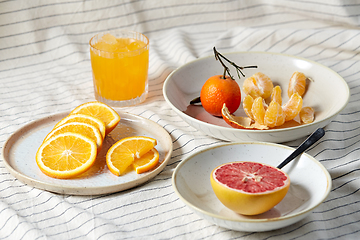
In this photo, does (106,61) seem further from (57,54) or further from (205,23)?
(205,23)

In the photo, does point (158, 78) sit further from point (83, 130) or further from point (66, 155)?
point (66, 155)

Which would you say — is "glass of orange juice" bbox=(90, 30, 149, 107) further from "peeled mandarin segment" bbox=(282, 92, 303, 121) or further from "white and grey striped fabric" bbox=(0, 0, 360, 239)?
"peeled mandarin segment" bbox=(282, 92, 303, 121)

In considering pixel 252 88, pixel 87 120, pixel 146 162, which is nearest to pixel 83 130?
pixel 87 120

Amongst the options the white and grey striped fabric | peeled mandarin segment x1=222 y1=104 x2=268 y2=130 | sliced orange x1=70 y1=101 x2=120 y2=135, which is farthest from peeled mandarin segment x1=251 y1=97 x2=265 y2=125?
sliced orange x1=70 y1=101 x2=120 y2=135

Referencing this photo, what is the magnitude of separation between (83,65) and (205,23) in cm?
69

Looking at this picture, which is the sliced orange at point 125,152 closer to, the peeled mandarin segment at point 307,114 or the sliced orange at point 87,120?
the sliced orange at point 87,120

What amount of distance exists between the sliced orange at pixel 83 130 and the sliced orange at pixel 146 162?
4.7 inches

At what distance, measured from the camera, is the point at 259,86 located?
4.70 feet

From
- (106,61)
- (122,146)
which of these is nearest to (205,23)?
(106,61)

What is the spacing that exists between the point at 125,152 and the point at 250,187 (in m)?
0.40

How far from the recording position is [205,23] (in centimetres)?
215

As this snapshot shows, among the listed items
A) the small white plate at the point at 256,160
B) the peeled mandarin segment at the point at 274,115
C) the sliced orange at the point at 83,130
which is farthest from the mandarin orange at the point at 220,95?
the sliced orange at the point at 83,130

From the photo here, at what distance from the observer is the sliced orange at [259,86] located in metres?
1.43

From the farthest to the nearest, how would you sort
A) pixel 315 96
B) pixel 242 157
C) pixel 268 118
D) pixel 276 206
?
1. pixel 315 96
2. pixel 268 118
3. pixel 242 157
4. pixel 276 206
